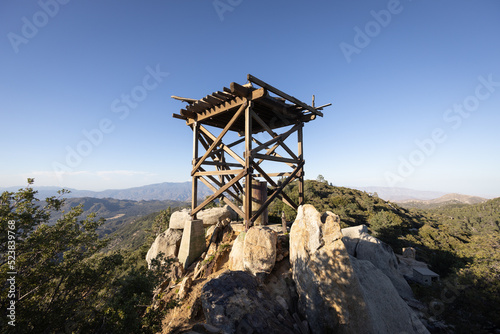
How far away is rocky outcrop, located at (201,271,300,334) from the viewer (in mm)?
3717

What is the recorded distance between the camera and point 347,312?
438 centimetres

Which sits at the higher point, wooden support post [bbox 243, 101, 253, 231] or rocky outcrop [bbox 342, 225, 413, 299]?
wooden support post [bbox 243, 101, 253, 231]

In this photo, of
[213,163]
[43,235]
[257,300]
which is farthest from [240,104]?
[43,235]

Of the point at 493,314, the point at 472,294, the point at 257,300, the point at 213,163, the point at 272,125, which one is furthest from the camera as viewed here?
the point at 272,125

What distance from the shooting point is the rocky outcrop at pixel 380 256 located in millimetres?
7073

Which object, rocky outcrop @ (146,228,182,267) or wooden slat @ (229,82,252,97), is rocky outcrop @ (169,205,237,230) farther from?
wooden slat @ (229,82,252,97)

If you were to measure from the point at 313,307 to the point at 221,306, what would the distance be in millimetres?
2288

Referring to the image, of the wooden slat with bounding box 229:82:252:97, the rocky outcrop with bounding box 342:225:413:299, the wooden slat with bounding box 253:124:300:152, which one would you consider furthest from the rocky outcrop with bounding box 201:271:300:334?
the wooden slat with bounding box 229:82:252:97

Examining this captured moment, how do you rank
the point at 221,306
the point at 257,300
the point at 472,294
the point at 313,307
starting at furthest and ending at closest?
the point at 472,294, the point at 313,307, the point at 257,300, the point at 221,306

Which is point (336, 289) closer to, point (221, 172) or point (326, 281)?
point (326, 281)

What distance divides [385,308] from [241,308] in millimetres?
3844

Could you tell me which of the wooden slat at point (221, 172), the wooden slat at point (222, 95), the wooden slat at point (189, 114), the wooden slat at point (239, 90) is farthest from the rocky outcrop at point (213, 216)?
the wooden slat at point (239, 90)

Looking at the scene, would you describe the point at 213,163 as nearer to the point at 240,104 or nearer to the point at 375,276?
the point at 240,104

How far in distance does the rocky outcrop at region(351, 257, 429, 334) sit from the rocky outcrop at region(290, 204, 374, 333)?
1.07 ft
